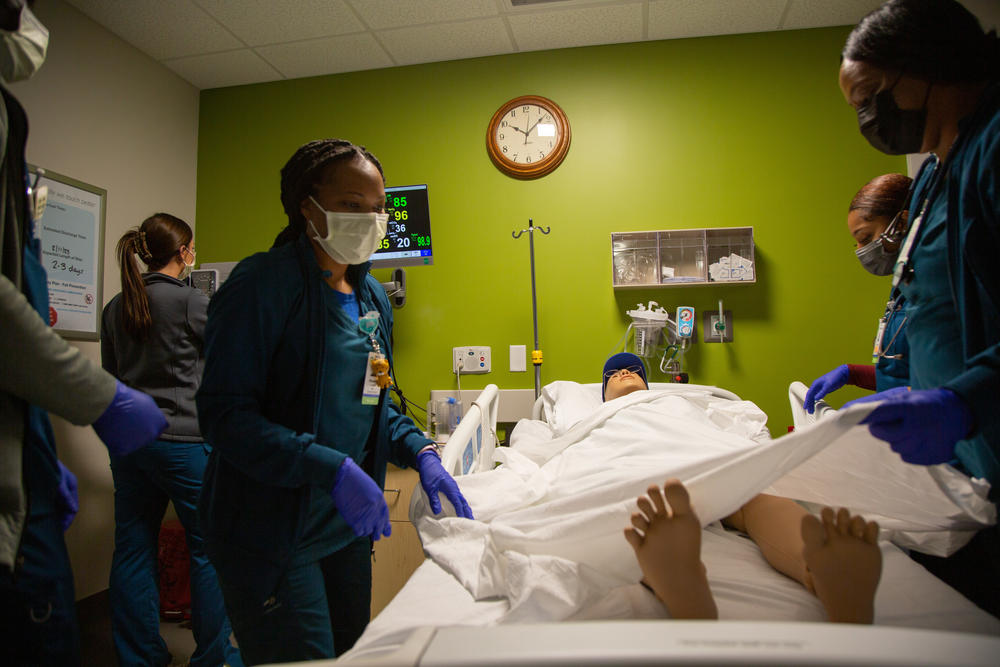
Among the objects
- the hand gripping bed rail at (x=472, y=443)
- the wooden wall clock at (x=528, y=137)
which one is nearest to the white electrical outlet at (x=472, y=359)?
the hand gripping bed rail at (x=472, y=443)

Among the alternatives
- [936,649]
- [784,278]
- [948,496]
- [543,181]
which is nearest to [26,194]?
[936,649]

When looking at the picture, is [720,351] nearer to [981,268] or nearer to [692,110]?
[692,110]

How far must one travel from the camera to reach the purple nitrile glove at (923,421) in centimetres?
82

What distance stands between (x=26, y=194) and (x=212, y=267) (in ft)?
8.73

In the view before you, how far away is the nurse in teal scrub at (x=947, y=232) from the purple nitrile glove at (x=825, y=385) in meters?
0.84

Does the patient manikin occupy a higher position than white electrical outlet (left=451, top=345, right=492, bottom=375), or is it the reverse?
white electrical outlet (left=451, top=345, right=492, bottom=375)

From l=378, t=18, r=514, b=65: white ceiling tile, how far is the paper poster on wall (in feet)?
5.69

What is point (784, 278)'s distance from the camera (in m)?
2.88

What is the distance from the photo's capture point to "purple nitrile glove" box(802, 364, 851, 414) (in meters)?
1.93

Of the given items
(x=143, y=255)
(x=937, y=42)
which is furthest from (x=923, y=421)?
(x=143, y=255)

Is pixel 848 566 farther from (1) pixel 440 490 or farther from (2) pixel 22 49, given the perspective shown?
(2) pixel 22 49

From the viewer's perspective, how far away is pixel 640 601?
0.98 m

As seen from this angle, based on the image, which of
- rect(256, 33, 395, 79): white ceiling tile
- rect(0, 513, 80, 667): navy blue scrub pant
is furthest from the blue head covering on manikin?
rect(256, 33, 395, 79): white ceiling tile

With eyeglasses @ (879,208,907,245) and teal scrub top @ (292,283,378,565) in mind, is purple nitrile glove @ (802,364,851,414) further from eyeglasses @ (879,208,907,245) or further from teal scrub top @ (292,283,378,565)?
teal scrub top @ (292,283,378,565)
